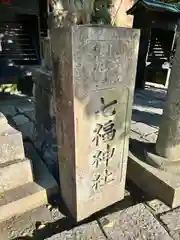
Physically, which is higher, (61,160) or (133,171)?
(61,160)

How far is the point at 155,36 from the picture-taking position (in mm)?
6984

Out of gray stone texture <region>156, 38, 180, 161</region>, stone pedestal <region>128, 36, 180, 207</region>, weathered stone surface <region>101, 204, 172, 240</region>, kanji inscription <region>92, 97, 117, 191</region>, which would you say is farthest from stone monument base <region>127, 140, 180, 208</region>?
kanji inscription <region>92, 97, 117, 191</region>

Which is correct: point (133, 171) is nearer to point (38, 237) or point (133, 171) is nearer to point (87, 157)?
point (87, 157)

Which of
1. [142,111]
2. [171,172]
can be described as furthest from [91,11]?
[142,111]

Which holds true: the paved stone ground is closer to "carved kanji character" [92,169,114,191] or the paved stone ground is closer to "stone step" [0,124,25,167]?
"carved kanji character" [92,169,114,191]

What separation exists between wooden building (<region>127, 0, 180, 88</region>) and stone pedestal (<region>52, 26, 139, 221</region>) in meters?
4.49

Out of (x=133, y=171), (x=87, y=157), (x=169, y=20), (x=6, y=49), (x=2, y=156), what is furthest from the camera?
(x=169, y=20)

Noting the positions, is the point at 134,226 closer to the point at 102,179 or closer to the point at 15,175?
the point at 102,179

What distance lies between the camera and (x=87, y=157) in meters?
1.91

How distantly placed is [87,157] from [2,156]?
98cm

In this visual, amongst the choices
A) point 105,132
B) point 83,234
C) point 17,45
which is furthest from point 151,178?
point 17,45

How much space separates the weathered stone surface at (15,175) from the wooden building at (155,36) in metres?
5.09

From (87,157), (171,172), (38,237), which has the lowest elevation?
(38,237)

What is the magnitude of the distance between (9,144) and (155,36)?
6.55m
